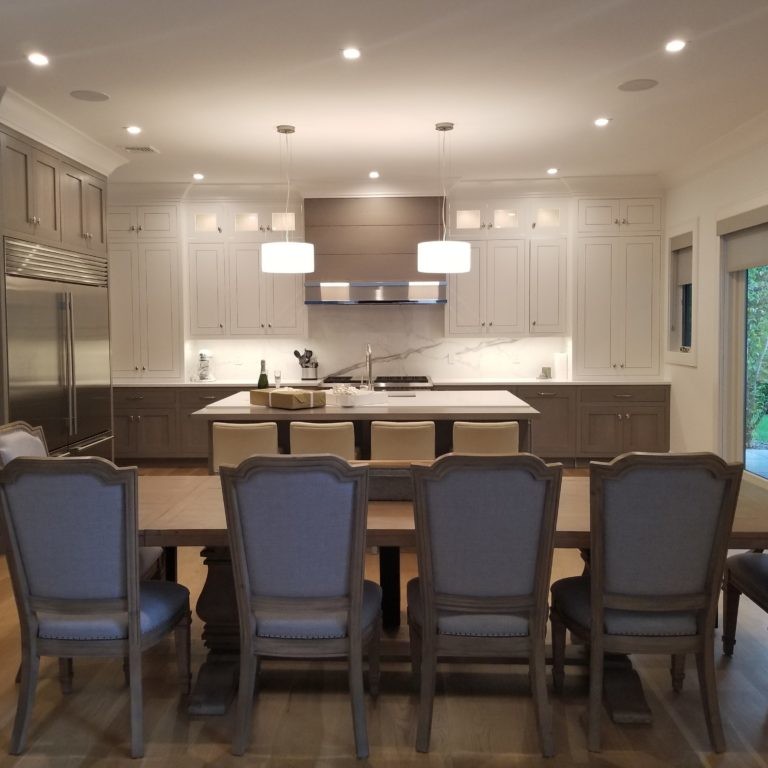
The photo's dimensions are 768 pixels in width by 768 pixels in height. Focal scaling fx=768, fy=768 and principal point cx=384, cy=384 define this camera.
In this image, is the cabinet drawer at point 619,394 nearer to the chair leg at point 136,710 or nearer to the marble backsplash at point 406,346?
the marble backsplash at point 406,346

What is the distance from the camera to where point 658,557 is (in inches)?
90.7

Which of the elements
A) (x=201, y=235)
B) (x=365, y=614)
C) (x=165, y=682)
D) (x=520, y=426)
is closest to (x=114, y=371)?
(x=201, y=235)

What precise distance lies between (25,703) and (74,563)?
1.58ft

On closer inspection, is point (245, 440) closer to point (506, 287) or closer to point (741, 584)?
point (741, 584)


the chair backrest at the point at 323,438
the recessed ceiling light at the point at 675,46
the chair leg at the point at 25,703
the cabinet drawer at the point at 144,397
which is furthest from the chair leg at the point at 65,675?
the cabinet drawer at the point at 144,397

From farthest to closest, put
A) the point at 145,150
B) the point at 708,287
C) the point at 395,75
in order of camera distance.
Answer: the point at 708,287
the point at 145,150
the point at 395,75

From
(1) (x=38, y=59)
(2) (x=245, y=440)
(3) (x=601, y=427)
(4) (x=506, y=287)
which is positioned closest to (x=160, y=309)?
(4) (x=506, y=287)

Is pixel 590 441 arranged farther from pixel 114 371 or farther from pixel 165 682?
pixel 165 682

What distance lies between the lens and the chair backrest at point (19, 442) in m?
2.79

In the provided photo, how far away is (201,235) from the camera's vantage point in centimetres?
729

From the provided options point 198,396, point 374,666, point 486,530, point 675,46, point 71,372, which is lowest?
point 374,666

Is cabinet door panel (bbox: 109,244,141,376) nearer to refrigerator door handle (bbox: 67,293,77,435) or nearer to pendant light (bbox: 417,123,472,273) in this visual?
refrigerator door handle (bbox: 67,293,77,435)

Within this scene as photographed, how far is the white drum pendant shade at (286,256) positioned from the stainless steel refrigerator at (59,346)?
144cm

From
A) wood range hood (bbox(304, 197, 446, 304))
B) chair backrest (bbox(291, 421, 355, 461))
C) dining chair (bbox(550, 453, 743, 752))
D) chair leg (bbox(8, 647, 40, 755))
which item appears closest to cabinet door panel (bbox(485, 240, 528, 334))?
wood range hood (bbox(304, 197, 446, 304))
